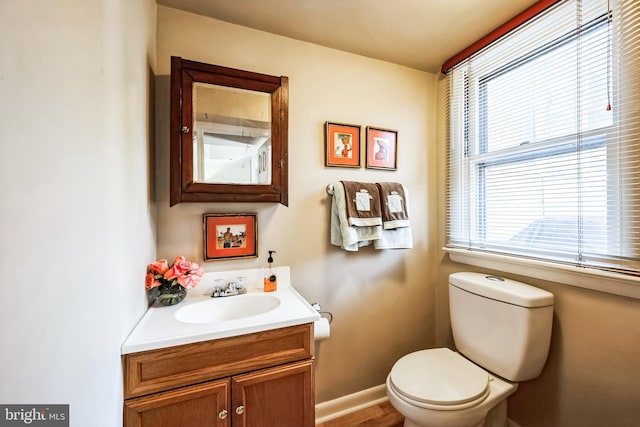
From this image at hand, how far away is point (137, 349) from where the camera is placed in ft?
2.71

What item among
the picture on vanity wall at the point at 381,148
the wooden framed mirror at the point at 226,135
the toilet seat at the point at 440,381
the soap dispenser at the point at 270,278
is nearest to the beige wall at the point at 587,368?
the toilet seat at the point at 440,381

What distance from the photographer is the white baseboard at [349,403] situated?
1532 millimetres

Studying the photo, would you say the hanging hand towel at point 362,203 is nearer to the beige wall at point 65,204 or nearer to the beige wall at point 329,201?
the beige wall at point 329,201

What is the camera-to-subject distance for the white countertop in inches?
33.9

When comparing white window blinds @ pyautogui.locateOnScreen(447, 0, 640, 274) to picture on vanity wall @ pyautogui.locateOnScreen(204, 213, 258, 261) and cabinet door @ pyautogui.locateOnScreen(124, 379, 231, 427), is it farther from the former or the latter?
cabinet door @ pyautogui.locateOnScreen(124, 379, 231, 427)

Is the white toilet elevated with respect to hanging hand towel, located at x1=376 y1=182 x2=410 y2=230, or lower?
lower

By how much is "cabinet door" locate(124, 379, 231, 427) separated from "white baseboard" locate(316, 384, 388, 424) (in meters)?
0.80

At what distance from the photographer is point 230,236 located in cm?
136

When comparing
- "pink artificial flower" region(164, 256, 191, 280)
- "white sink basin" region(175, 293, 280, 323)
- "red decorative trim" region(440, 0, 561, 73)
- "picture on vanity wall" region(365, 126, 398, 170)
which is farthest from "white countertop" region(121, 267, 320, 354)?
"red decorative trim" region(440, 0, 561, 73)

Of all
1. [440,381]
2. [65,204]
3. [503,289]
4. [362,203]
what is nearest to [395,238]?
[362,203]

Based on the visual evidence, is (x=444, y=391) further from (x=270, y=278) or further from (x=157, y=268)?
(x=157, y=268)

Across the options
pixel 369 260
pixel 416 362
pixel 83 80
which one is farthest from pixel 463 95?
pixel 83 80

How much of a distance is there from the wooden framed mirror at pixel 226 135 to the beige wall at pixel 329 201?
147mm

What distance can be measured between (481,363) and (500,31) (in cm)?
180
